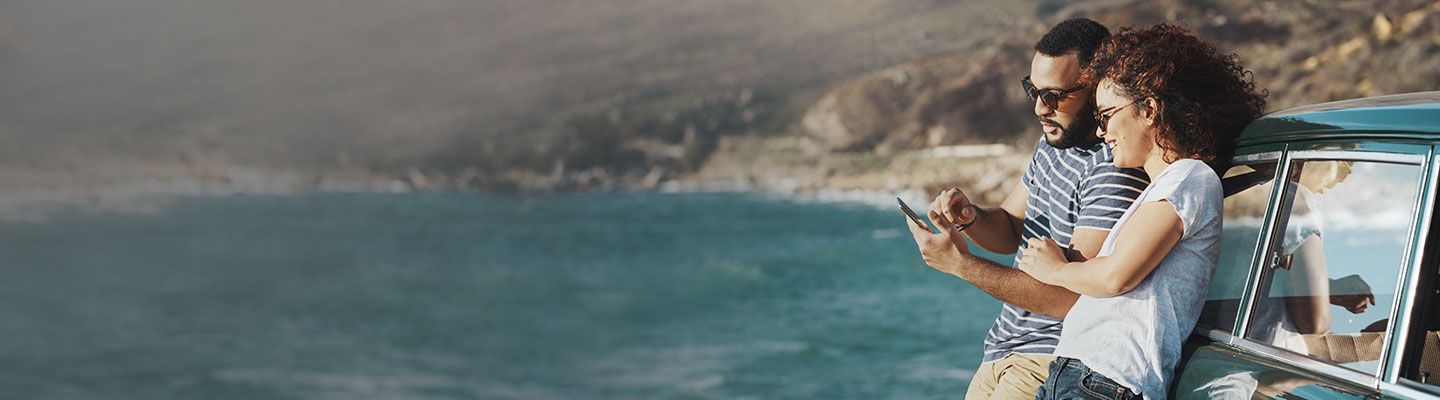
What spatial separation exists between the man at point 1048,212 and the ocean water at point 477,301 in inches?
656

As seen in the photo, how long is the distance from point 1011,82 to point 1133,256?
29.8 meters

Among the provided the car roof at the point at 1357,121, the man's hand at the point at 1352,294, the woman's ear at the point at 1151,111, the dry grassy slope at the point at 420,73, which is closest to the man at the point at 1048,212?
the woman's ear at the point at 1151,111

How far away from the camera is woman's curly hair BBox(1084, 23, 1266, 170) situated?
6.59 feet

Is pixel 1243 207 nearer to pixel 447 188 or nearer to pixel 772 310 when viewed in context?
pixel 772 310

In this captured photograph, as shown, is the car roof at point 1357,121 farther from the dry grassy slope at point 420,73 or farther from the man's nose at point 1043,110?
the dry grassy slope at point 420,73

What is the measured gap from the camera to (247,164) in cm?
3797

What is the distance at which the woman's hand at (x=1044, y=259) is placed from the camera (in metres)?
2.05

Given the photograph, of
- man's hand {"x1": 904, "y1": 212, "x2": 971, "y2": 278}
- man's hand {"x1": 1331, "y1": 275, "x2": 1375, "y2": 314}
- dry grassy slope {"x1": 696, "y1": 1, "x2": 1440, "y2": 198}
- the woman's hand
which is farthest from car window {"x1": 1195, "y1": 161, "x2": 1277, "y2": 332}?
dry grassy slope {"x1": 696, "y1": 1, "x2": 1440, "y2": 198}

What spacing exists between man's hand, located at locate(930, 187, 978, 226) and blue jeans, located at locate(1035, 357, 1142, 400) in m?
0.40

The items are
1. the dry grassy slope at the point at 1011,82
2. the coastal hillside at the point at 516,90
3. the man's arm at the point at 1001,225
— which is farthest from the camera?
the coastal hillside at the point at 516,90

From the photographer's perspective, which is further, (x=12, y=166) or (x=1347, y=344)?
(x=12, y=166)

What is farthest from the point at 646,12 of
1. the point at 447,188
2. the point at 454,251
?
the point at 454,251

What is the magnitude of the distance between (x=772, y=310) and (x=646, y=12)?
18437 millimetres

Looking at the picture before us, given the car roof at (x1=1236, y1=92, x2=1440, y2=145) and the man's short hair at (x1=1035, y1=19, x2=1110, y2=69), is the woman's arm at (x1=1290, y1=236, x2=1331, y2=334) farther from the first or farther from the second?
the man's short hair at (x1=1035, y1=19, x2=1110, y2=69)
